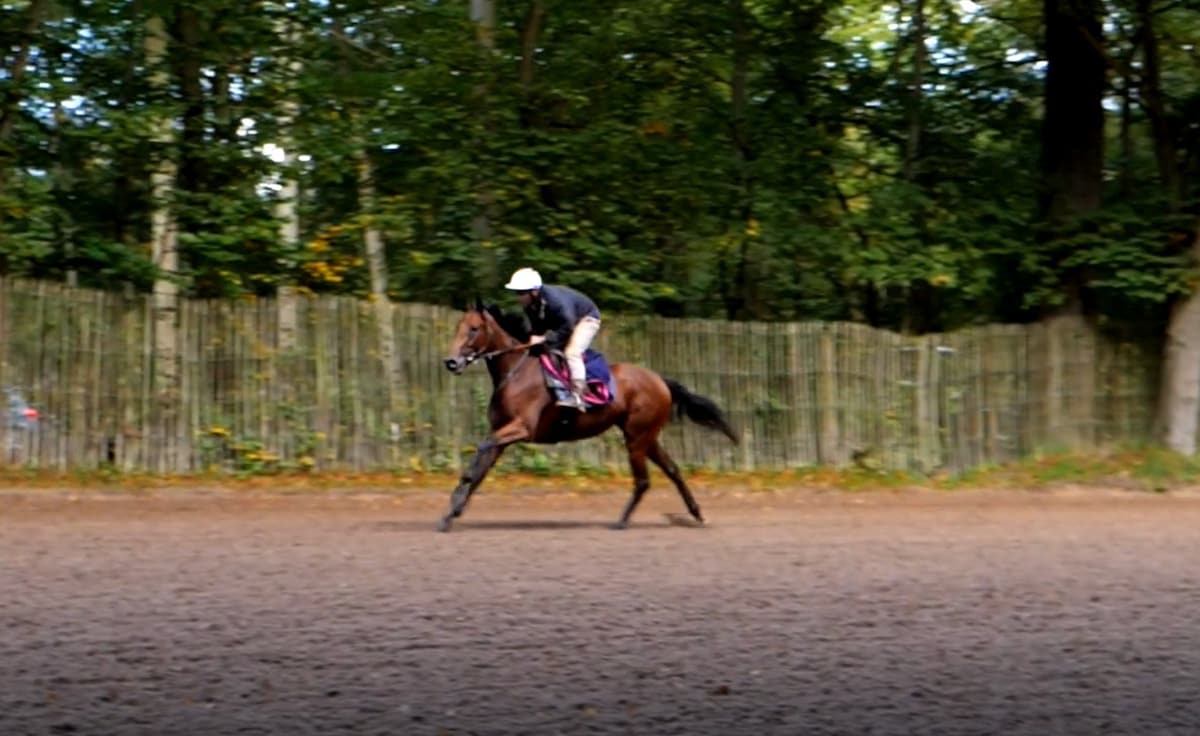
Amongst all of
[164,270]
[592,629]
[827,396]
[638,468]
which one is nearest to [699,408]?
[638,468]

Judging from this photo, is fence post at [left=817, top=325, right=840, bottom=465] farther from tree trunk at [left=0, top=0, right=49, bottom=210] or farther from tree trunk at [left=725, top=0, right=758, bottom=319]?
tree trunk at [left=0, top=0, right=49, bottom=210]

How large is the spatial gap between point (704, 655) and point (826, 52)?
57.2ft

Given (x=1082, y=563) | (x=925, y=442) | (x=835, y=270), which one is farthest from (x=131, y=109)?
(x=1082, y=563)

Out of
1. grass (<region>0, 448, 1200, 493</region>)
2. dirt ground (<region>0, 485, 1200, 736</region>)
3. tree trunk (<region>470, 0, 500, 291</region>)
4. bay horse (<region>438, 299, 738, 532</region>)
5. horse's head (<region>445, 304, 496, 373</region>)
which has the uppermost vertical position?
tree trunk (<region>470, 0, 500, 291</region>)

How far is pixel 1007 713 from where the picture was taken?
7672mm

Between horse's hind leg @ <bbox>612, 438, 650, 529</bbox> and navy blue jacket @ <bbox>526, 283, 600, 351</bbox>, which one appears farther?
horse's hind leg @ <bbox>612, 438, 650, 529</bbox>

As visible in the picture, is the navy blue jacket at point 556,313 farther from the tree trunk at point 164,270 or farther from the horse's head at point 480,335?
the tree trunk at point 164,270

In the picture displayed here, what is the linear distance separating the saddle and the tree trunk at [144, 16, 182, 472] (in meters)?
7.52

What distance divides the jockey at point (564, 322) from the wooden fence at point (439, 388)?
22.4ft

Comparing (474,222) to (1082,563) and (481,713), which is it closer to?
(1082,563)

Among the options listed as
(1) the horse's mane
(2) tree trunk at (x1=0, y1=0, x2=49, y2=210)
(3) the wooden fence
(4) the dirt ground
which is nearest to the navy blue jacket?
(1) the horse's mane

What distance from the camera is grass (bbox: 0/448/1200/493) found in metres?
20.7

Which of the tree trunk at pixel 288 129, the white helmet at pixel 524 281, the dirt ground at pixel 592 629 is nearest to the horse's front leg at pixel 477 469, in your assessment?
the dirt ground at pixel 592 629

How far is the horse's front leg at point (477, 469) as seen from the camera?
15.3 meters
